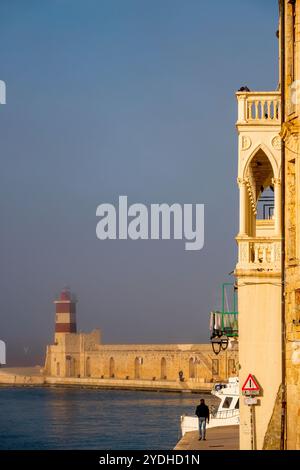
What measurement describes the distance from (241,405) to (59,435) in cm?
3746

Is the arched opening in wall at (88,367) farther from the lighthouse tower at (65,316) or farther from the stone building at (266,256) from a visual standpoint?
the stone building at (266,256)

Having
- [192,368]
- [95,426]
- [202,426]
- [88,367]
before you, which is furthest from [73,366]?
[202,426]

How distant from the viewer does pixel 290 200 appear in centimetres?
1471

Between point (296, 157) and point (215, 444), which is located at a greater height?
point (296, 157)

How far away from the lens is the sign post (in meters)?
17.5

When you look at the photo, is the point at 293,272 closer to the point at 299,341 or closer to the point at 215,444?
the point at 299,341

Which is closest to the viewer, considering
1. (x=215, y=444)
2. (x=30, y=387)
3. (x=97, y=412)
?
(x=215, y=444)

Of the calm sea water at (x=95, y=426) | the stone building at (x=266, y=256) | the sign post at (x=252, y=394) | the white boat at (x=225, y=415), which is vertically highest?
the stone building at (x=266, y=256)

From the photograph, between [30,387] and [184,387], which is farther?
[30,387]

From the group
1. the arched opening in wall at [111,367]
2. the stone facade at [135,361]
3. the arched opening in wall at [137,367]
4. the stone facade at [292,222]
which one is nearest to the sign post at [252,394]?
the stone facade at [292,222]

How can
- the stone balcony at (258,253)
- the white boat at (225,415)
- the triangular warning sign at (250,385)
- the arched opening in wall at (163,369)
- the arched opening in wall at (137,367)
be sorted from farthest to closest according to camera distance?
the arched opening in wall at (137,367), the arched opening in wall at (163,369), the white boat at (225,415), the stone balcony at (258,253), the triangular warning sign at (250,385)

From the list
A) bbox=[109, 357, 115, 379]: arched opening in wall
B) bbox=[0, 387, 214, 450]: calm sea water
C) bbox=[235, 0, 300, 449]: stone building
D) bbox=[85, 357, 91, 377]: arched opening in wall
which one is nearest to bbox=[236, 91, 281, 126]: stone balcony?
bbox=[235, 0, 300, 449]: stone building

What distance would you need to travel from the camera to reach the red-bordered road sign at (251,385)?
17453 mm
